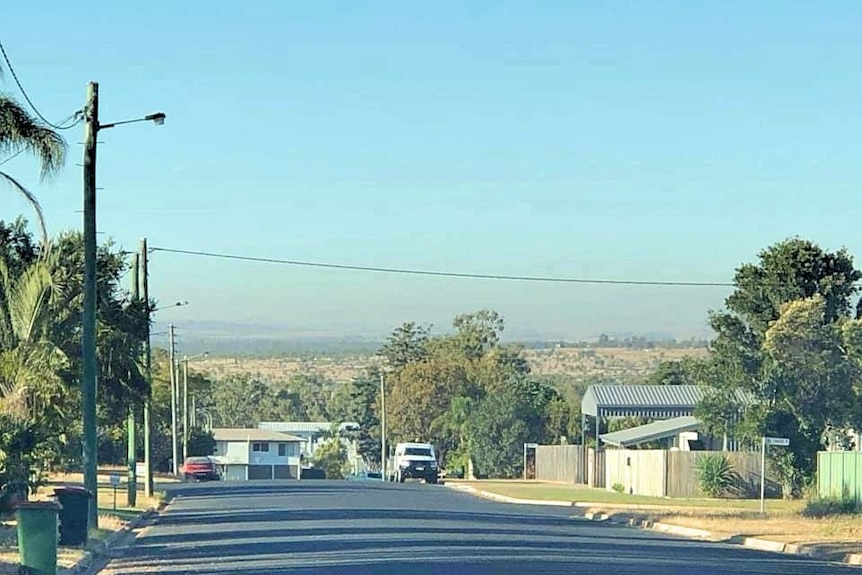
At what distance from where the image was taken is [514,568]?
2212 cm

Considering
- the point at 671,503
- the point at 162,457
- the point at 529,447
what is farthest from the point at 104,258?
the point at 162,457

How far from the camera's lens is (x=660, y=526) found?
116 feet

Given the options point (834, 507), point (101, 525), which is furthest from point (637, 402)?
point (101, 525)

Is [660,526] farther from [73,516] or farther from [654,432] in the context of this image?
[654,432]

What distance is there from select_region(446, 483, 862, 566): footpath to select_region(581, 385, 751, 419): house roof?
15.4m

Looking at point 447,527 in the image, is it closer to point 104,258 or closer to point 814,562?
point 814,562

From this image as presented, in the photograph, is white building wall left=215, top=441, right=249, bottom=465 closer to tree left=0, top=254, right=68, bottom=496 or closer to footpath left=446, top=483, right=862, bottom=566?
footpath left=446, top=483, right=862, bottom=566

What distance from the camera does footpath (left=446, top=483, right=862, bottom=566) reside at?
2780 centimetres

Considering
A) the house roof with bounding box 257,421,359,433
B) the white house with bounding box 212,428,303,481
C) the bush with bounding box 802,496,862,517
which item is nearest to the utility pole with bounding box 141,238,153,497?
the bush with bounding box 802,496,862,517

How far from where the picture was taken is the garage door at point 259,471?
12904 centimetres

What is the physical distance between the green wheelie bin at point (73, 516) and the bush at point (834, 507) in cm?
1951

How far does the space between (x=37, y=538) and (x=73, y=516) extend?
613 cm

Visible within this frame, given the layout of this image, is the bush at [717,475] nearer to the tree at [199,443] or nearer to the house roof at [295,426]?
the tree at [199,443]

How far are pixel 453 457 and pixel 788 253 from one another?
52007 mm
